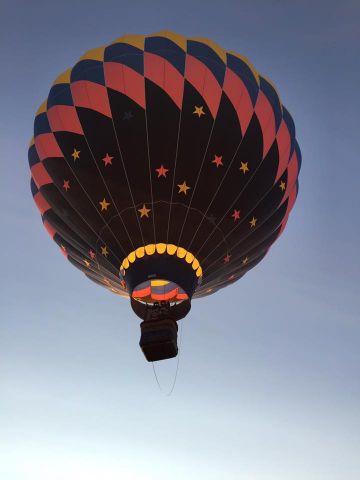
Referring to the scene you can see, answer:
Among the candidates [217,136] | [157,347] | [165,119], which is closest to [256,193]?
[217,136]

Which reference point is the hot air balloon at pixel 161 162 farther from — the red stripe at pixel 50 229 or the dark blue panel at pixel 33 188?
the dark blue panel at pixel 33 188

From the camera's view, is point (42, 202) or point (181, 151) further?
point (42, 202)

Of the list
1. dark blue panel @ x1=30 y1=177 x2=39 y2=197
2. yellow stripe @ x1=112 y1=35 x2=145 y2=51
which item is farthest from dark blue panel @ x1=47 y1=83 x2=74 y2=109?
dark blue panel @ x1=30 y1=177 x2=39 y2=197

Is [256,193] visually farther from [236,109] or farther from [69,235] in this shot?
[69,235]

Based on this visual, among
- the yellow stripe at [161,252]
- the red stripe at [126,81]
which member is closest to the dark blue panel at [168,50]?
the red stripe at [126,81]

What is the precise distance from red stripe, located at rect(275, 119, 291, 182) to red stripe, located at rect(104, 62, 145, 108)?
308cm

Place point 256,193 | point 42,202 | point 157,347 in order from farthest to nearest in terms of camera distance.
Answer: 1. point 42,202
2. point 256,193
3. point 157,347

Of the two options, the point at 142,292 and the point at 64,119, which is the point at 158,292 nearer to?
the point at 142,292

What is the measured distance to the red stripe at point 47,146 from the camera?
13602mm

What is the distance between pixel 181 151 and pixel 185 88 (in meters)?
1.30

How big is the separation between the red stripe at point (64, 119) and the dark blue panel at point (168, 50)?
1996 mm

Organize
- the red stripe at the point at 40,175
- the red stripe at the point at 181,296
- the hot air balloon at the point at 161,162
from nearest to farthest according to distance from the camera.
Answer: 1. the hot air balloon at the point at 161,162
2. the red stripe at the point at 181,296
3. the red stripe at the point at 40,175

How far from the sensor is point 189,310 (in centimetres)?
1321

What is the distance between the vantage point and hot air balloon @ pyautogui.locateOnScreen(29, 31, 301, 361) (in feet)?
42.1
